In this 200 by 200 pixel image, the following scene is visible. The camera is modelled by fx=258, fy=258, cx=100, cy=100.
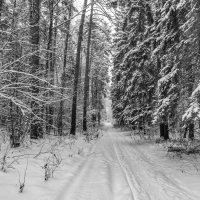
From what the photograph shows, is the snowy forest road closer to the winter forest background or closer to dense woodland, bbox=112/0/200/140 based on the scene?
the winter forest background

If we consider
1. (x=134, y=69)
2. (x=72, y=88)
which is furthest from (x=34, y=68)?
(x=134, y=69)

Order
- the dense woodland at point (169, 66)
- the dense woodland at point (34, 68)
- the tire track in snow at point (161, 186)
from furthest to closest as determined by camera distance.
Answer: the dense woodland at point (169, 66)
the dense woodland at point (34, 68)
the tire track in snow at point (161, 186)

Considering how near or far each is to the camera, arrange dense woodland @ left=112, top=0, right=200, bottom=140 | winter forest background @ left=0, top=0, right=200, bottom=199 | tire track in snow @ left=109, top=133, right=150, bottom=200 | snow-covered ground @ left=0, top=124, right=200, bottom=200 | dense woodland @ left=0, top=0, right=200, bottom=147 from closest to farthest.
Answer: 1. snow-covered ground @ left=0, top=124, right=200, bottom=200
2. tire track in snow @ left=109, top=133, right=150, bottom=200
3. winter forest background @ left=0, top=0, right=200, bottom=199
4. dense woodland @ left=0, top=0, right=200, bottom=147
5. dense woodland @ left=112, top=0, right=200, bottom=140

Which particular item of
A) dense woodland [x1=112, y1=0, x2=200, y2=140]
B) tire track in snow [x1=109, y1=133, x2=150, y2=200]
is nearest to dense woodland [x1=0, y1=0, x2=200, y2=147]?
dense woodland [x1=112, y1=0, x2=200, y2=140]

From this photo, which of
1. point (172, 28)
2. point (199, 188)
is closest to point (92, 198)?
point (199, 188)

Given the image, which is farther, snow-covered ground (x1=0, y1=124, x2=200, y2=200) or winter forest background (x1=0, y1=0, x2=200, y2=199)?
winter forest background (x1=0, y1=0, x2=200, y2=199)

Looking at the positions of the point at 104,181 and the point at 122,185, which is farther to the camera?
the point at 104,181

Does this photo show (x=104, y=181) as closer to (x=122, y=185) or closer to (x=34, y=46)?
(x=122, y=185)

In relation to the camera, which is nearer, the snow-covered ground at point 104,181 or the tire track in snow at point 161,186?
the snow-covered ground at point 104,181

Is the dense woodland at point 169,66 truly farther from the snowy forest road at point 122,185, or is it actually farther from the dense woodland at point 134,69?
the snowy forest road at point 122,185

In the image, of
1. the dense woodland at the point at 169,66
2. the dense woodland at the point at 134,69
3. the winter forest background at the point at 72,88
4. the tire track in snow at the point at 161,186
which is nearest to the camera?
the tire track in snow at the point at 161,186

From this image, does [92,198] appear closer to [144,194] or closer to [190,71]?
[144,194]

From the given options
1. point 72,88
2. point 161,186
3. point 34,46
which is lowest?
point 161,186

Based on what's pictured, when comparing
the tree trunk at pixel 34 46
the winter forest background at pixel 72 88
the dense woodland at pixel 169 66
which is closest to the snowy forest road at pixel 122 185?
the winter forest background at pixel 72 88
